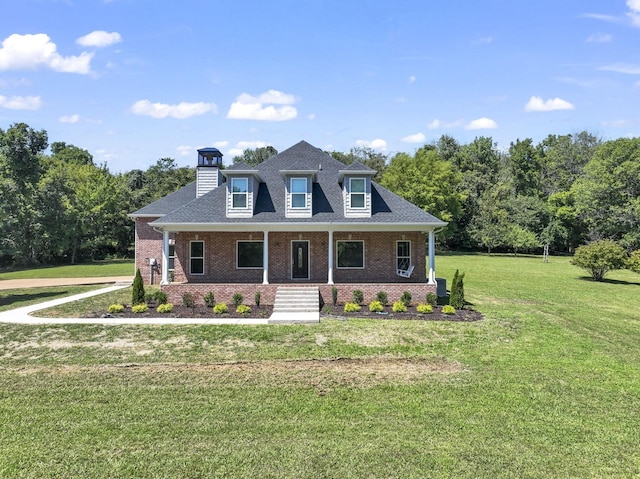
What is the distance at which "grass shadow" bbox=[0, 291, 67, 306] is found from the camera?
17.1 metres

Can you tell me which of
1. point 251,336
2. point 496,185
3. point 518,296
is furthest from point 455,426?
point 496,185

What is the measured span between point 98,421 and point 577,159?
217ft

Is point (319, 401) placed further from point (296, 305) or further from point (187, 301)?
point (187, 301)

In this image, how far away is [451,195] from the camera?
46.7 m

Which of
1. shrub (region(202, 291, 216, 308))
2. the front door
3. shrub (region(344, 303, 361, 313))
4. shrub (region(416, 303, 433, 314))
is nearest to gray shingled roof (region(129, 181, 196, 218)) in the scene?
the front door

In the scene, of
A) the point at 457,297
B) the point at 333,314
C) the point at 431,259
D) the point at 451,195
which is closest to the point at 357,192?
the point at 431,259

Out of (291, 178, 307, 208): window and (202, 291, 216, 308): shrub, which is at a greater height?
(291, 178, 307, 208): window

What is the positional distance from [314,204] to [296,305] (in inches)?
204

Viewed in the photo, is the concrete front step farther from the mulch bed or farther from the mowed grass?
the mowed grass

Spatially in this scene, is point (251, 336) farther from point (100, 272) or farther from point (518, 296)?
point (100, 272)

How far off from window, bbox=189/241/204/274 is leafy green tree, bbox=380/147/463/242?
101 ft

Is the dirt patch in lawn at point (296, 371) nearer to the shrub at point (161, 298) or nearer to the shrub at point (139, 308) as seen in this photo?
the shrub at point (139, 308)

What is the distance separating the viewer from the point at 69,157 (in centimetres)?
7325

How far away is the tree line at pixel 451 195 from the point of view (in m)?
37.8
